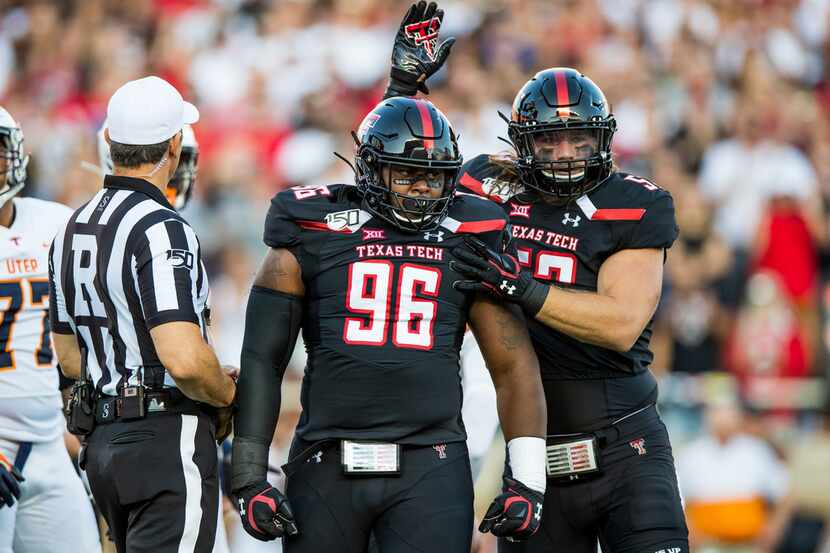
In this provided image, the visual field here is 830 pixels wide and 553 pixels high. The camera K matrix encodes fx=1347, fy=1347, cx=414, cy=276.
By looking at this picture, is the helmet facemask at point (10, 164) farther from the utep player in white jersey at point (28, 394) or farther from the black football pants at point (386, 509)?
the black football pants at point (386, 509)

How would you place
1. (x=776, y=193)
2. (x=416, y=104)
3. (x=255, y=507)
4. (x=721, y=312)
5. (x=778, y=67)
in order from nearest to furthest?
(x=255, y=507)
(x=416, y=104)
(x=721, y=312)
(x=776, y=193)
(x=778, y=67)

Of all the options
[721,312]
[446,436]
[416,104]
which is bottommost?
[721,312]

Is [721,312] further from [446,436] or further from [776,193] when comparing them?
[446,436]

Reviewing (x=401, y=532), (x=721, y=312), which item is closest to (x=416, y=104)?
(x=401, y=532)

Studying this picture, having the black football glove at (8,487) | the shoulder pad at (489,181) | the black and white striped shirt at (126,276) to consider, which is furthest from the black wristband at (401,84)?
the black football glove at (8,487)

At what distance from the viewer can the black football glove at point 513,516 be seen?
182 inches

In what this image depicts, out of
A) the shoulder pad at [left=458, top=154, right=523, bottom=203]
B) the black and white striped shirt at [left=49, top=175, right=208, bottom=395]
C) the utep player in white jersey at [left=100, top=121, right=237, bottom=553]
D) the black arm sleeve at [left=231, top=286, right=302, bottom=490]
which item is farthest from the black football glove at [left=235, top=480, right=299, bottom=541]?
the utep player in white jersey at [left=100, top=121, right=237, bottom=553]

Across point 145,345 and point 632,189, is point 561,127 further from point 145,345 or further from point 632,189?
point 145,345

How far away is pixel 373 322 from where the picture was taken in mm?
4621

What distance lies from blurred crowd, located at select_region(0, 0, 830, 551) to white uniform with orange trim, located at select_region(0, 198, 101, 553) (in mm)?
4333

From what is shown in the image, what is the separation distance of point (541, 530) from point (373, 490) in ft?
3.38

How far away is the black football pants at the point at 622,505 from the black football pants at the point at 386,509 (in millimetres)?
774

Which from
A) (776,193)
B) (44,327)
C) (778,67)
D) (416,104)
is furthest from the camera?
(778,67)

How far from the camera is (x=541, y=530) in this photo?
5.30 metres
